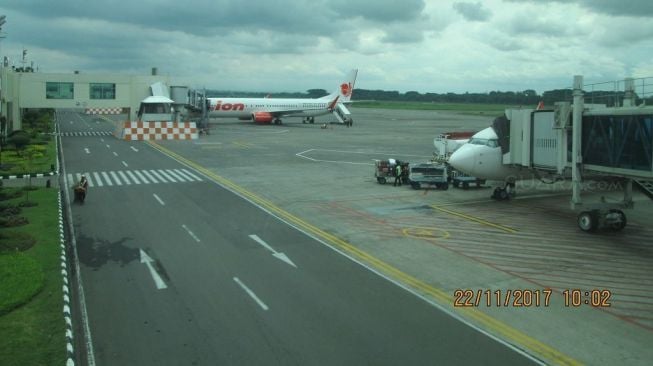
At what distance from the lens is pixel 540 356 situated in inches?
480

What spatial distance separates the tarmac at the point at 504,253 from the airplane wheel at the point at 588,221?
356 millimetres

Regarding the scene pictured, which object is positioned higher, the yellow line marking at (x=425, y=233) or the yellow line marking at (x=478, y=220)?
the yellow line marking at (x=478, y=220)

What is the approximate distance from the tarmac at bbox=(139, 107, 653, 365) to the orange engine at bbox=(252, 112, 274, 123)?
55.5 meters

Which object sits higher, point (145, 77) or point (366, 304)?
point (145, 77)

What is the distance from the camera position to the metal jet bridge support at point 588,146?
21.5 metres

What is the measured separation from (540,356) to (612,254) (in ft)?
34.9

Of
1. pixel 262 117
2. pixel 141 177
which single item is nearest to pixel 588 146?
pixel 141 177

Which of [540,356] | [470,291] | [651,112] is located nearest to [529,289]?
[470,291]

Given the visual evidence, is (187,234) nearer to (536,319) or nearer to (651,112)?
(536,319)

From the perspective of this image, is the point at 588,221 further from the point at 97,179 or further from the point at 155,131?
the point at 155,131

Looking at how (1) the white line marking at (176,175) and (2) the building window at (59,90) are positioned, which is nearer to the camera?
(1) the white line marking at (176,175)

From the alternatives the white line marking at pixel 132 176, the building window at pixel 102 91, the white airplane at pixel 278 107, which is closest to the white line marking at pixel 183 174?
the white line marking at pixel 132 176

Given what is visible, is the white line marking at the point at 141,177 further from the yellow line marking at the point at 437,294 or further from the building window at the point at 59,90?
the building window at the point at 59,90

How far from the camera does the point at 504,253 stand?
20.7 meters
